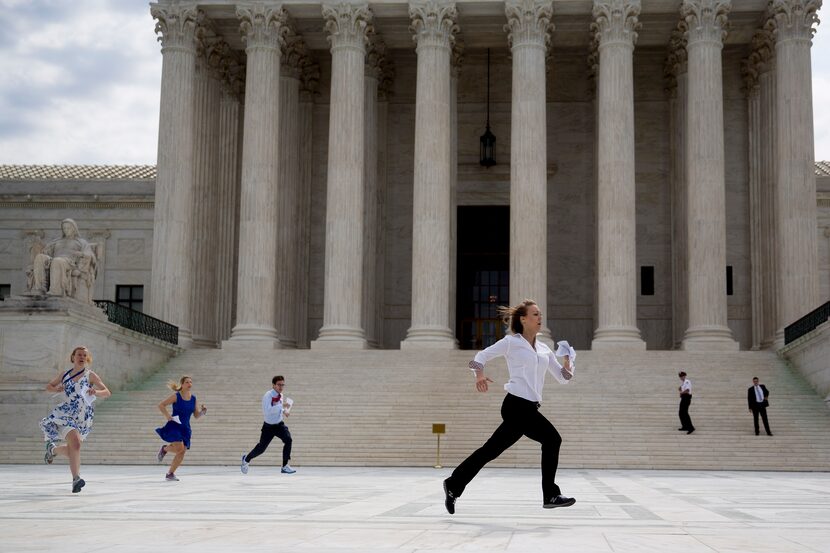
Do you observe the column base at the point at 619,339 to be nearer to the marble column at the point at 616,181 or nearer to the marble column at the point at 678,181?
the marble column at the point at 616,181

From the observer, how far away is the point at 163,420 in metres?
32.1

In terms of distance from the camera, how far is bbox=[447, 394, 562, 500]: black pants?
37.1ft

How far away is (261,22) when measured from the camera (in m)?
45.8

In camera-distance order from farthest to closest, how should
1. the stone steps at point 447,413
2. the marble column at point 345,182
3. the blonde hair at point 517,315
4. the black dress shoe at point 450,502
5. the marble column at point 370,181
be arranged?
the marble column at point 370,181 → the marble column at point 345,182 → the stone steps at point 447,413 → the blonde hair at point 517,315 → the black dress shoe at point 450,502

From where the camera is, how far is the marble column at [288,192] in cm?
4950

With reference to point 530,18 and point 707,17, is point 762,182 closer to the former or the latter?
point 707,17

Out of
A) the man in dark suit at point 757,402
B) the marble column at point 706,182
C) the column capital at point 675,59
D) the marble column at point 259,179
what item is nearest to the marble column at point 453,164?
the marble column at point 259,179

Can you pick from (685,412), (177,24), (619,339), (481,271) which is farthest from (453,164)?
(685,412)

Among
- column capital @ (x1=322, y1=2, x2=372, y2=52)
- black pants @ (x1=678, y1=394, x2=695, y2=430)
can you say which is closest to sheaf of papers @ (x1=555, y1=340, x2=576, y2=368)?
black pants @ (x1=678, y1=394, x2=695, y2=430)

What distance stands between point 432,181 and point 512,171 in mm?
3270

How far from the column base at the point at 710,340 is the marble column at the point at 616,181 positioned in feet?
6.58

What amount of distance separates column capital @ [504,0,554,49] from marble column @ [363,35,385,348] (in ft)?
22.7

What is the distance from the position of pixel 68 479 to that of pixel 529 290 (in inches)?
1031

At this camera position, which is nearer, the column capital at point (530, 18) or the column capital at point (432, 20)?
the column capital at point (530, 18)
